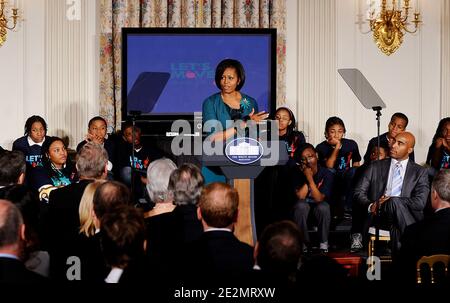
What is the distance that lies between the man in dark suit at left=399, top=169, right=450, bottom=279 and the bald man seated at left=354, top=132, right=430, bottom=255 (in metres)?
1.55

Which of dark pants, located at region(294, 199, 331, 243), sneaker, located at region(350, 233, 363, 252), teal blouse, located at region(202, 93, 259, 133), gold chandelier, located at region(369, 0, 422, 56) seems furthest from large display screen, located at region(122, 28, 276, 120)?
teal blouse, located at region(202, 93, 259, 133)

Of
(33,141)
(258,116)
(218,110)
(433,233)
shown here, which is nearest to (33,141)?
(33,141)

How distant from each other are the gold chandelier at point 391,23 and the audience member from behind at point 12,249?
6.78m

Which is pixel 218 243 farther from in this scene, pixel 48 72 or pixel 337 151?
pixel 48 72

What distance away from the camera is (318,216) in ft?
24.2

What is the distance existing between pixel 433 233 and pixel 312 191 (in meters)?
2.63

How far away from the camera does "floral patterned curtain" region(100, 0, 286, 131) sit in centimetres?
971

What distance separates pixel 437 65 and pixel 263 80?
6.59 ft

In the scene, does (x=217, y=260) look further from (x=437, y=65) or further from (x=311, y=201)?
(x=437, y=65)

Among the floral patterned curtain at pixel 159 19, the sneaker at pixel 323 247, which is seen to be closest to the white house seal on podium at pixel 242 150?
the sneaker at pixel 323 247

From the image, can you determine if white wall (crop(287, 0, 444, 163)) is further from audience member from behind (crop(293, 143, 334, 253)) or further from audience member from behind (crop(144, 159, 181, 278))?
audience member from behind (crop(144, 159, 181, 278))

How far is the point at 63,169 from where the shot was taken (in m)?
7.73
